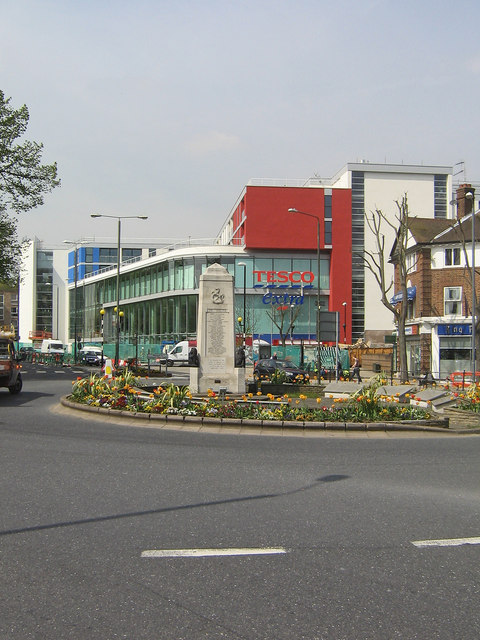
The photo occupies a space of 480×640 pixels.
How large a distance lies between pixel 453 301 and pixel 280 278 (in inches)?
1059

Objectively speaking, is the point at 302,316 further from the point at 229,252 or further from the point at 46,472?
the point at 46,472

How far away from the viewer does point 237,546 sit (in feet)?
18.4

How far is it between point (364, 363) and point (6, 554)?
44826 millimetres

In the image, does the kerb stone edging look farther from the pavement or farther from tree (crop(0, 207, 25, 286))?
tree (crop(0, 207, 25, 286))

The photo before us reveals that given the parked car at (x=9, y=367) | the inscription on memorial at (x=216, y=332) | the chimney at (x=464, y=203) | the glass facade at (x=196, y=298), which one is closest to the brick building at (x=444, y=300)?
the chimney at (x=464, y=203)

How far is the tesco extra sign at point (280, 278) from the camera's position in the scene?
68938 mm

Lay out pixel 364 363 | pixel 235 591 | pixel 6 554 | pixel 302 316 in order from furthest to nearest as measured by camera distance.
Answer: pixel 302 316 < pixel 364 363 < pixel 6 554 < pixel 235 591

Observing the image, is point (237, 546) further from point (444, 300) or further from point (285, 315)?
point (285, 315)

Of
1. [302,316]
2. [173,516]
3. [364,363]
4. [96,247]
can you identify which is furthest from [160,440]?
[96,247]

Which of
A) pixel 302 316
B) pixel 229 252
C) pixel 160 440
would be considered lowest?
pixel 160 440

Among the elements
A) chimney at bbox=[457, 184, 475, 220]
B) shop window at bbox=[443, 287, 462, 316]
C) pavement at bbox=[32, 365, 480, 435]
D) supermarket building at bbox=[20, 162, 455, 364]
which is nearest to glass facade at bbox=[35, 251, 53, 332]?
supermarket building at bbox=[20, 162, 455, 364]

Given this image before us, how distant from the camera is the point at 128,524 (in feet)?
20.6

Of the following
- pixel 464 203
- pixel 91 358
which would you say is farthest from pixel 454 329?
pixel 91 358

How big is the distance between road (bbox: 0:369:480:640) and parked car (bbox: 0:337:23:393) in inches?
510
